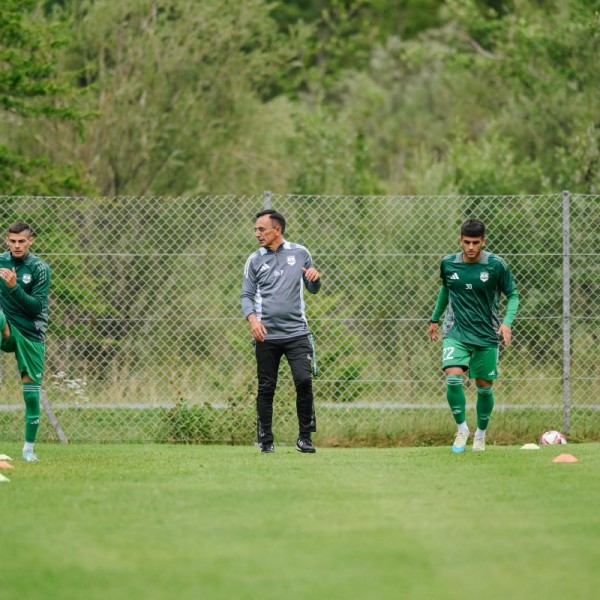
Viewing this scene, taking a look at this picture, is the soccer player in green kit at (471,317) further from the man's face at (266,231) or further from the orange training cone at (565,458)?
the man's face at (266,231)

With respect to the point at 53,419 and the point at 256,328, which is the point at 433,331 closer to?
the point at 256,328

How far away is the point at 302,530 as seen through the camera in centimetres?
598

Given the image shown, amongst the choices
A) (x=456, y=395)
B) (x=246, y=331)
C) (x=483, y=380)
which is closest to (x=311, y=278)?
(x=456, y=395)

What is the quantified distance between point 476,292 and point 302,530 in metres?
4.28

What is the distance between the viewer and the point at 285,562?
17.4 feet

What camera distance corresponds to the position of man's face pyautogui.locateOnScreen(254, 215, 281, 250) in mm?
9930

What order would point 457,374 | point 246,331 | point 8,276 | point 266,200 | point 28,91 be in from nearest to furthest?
point 8,276
point 457,374
point 266,200
point 246,331
point 28,91

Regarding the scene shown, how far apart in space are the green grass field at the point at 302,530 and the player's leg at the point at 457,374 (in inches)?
35.5

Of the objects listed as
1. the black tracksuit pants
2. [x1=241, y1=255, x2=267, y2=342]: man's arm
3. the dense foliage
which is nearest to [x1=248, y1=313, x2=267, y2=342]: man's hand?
[x1=241, y1=255, x2=267, y2=342]: man's arm

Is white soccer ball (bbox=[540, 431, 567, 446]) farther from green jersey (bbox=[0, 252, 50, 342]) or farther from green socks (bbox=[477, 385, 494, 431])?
green jersey (bbox=[0, 252, 50, 342])

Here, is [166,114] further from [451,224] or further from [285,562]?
[285,562]

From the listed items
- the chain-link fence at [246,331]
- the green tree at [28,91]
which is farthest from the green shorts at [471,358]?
the green tree at [28,91]

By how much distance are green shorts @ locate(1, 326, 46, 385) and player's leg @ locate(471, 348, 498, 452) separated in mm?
3462

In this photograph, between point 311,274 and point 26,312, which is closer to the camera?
point 26,312
